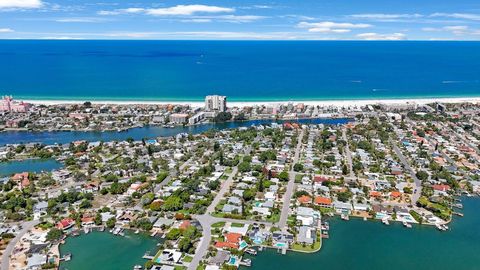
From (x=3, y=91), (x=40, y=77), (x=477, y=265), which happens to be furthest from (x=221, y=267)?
(x=40, y=77)

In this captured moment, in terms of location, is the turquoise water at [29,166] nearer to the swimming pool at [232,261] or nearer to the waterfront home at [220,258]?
the waterfront home at [220,258]

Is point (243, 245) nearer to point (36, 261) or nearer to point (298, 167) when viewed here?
point (36, 261)

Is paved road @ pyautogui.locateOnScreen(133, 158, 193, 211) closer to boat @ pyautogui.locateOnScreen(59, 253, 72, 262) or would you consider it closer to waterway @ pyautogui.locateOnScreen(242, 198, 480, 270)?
boat @ pyautogui.locateOnScreen(59, 253, 72, 262)

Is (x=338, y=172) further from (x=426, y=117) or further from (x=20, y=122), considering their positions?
(x=20, y=122)

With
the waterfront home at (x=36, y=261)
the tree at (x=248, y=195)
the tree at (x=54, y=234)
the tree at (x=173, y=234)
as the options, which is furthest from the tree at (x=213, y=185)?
the waterfront home at (x=36, y=261)

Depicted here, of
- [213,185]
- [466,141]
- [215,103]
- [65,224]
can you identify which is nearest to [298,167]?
[213,185]

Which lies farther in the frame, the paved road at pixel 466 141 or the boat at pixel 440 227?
the paved road at pixel 466 141
